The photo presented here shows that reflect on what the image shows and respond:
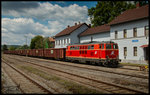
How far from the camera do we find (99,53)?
19.7 meters

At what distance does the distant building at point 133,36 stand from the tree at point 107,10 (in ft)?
51.5

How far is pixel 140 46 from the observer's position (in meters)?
25.2

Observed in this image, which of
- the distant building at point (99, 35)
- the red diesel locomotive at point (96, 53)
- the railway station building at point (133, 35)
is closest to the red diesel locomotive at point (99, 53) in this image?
the red diesel locomotive at point (96, 53)

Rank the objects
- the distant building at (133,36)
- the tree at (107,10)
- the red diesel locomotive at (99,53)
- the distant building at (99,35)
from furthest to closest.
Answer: the tree at (107,10), the distant building at (99,35), the distant building at (133,36), the red diesel locomotive at (99,53)

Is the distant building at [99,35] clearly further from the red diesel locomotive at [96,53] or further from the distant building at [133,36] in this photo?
the red diesel locomotive at [96,53]

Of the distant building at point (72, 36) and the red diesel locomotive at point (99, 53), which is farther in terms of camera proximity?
the distant building at point (72, 36)

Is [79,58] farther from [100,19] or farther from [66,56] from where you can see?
[100,19]

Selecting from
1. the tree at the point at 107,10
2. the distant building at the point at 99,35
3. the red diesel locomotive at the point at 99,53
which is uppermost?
the tree at the point at 107,10

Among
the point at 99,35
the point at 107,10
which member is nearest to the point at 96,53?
the point at 99,35


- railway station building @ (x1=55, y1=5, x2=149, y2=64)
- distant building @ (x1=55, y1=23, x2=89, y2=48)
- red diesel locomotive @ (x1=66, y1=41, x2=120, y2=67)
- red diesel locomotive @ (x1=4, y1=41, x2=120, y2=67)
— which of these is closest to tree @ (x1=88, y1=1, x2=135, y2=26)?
distant building @ (x1=55, y1=23, x2=89, y2=48)

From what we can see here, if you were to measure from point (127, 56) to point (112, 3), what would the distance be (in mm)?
24213

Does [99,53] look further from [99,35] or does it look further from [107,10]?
[107,10]

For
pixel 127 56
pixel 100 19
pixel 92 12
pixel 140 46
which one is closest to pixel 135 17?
pixel 140 46

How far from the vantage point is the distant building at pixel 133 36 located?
2497 centimetres
